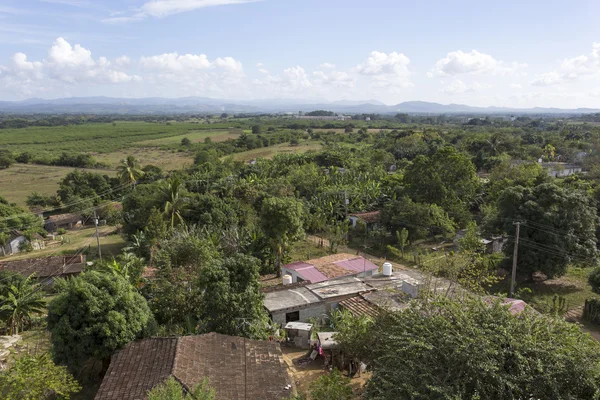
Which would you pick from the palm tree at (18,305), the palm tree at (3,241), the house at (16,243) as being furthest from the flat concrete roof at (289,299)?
the palm tree at (3,241)

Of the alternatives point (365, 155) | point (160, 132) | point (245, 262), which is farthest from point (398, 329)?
point (160, 132)

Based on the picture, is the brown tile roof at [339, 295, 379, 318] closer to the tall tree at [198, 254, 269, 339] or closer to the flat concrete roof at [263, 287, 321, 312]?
the flat concrete roof at [263, 287, 321, 312]

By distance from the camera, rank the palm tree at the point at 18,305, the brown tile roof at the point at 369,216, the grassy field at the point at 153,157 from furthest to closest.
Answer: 1. the grassy field at the point at 153,157
2. the brown tile roof at the point at 369,216
3. the palm tree at the point at 18,305

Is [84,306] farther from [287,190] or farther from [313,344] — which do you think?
[287,190]

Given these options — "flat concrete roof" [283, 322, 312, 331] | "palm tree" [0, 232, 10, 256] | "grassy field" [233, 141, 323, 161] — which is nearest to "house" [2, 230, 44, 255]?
"palm tree" [0, 232, 10, 256]

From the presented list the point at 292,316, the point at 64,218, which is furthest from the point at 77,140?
the point at 292,316

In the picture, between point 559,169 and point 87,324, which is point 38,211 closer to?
point 87,324

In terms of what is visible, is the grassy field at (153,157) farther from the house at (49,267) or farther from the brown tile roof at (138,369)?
the brown tile roof at (138,369)
